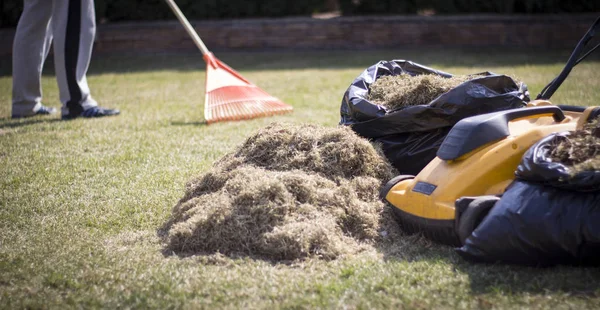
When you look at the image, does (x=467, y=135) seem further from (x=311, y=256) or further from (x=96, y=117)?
(x=96, y=117)

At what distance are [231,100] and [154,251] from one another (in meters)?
3.34

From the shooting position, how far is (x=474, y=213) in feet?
8.59

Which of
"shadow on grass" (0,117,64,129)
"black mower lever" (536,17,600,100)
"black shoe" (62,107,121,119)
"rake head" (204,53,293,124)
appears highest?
"black mower lever" (536,17,600,100)

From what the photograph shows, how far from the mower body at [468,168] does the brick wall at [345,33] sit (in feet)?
26.2

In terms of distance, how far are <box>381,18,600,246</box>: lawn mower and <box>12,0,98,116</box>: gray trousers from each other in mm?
4373

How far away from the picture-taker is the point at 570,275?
98.2 inches

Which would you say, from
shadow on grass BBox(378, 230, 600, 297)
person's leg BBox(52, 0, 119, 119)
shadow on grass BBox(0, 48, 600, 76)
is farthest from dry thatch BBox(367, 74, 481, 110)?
shadow on grass BBox(0, 48, 600, 76)

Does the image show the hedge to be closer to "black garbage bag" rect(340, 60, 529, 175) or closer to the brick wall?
the brick wall

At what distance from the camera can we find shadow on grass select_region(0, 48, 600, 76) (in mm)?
9234

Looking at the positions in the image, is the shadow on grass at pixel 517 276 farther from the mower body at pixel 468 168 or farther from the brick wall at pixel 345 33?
the brick wall at pixel 345 33

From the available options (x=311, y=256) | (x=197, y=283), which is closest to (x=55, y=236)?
(x=197, y=283)

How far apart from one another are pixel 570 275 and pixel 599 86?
5.11m


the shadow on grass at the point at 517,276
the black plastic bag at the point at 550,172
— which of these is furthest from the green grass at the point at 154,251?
the black plastic bag at the point at 550,172

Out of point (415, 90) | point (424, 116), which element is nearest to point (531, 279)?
point (424, 116)
